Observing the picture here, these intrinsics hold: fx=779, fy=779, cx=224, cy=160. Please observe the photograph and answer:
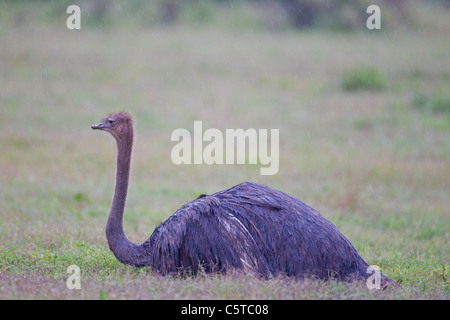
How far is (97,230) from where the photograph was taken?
31.1 feet

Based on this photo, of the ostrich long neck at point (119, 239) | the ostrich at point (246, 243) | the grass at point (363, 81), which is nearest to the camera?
the ostrich at point (246, 243)

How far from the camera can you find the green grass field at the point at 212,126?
7371 millimetres

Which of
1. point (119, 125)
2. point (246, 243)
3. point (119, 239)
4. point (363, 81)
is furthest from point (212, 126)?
point (246, 243)

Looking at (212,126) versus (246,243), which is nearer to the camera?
(246,243)

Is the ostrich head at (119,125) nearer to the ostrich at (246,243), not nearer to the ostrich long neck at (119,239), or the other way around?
the ostrich long neck at (119,239)

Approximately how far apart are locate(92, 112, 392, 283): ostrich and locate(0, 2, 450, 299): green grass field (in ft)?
0.69

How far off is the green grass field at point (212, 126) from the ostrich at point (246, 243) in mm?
211

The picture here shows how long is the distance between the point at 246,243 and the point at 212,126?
10.9 meters

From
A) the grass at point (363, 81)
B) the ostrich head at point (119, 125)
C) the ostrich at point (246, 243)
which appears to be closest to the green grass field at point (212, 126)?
the grass at point (363, 81)

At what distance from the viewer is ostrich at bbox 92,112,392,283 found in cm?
665

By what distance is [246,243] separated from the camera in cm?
665

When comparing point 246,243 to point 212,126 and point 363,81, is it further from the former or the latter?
point 363,81
